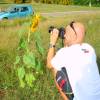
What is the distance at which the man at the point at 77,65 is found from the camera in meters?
4.45

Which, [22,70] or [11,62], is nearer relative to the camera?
[22,70]

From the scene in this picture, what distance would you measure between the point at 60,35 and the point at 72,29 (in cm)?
13

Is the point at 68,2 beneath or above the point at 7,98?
beneath

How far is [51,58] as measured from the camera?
4527mm

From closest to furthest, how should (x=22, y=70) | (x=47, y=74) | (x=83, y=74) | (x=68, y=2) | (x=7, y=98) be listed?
1. (x=83, y=74)
2. (x=22, y=70)
3. (x=7, y=98)
4. (x=47, y=74)
5. (x=68, y=2)

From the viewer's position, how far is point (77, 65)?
448 cm

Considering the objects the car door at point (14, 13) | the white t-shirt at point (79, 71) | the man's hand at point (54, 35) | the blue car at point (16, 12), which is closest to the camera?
the white t-shirt at point (79, 71)

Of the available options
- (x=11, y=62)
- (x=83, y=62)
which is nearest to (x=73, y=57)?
(x=83, y=62)

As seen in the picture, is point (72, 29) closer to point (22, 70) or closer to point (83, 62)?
point (83, 62)

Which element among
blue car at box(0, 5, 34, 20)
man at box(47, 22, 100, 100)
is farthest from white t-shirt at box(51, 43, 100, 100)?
blue car at box(0, 5, 34, 20)

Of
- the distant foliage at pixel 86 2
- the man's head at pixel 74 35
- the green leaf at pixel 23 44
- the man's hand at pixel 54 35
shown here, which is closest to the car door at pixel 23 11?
the distant foliage at pixel 86 2

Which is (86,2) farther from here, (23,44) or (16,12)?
(23,44)

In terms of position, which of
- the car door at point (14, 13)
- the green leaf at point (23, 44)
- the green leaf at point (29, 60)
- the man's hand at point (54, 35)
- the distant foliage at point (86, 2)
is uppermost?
the man's hand at point (54, 35)

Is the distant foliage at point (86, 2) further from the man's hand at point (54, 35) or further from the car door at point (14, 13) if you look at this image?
the man's hand at point (54, 35)
